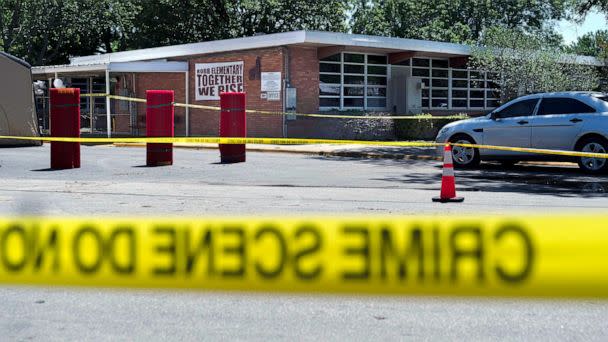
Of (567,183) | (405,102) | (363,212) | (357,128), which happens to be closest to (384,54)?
(405,102)

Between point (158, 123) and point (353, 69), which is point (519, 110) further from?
point (353, 69)

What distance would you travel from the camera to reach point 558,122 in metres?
15.4

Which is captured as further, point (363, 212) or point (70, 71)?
point (70, 71)

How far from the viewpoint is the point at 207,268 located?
258 centimetres

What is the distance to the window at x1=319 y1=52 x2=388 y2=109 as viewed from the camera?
27172 mm

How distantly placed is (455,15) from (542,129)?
42.0m

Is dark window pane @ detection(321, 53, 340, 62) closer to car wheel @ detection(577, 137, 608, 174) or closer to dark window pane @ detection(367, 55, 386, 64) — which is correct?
dark window pane @ detection(367, 55, 386, 64)

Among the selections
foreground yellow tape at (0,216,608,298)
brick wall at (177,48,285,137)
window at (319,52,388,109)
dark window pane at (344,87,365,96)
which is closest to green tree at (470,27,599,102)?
window at (319,52,388,109)

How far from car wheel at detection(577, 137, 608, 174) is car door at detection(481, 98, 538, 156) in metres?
1.16

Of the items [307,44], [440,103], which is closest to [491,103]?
[440,103]

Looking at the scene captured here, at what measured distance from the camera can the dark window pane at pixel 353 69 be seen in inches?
1097

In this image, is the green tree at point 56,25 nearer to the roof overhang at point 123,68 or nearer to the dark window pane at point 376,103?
the roof overhang at point 123,68

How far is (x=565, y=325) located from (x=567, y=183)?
9.13m

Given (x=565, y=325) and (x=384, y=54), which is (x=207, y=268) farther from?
(x=384, y=54)
